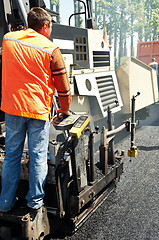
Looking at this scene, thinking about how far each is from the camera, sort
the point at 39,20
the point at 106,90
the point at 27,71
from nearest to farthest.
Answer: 1. the point at 27,71
2. the point at 39,20
3. the point at 106,90

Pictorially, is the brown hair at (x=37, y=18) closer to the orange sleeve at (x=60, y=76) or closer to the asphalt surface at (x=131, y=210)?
the orange sleeve at (x=60, y=76)

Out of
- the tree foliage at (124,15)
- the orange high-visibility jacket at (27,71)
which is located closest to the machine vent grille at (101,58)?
the orange high-visibility jacket at (27,71)

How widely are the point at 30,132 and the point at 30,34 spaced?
77 centimetres

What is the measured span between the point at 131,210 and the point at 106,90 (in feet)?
10.2

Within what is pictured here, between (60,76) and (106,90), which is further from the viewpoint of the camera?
(106,90)

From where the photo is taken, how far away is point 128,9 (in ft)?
150

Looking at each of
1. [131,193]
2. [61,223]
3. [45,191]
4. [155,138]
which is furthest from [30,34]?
[155,138]

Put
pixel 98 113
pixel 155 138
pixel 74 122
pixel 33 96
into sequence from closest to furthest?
pixel 33 96 < pixel 74 122 < pixel 98 113 < pixel 155 138

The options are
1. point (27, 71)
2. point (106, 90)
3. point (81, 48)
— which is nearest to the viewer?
point (27, 71)

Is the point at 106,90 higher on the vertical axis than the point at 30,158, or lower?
higher

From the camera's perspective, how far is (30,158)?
8.00 ft

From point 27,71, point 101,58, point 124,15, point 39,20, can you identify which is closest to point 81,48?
point 101,58

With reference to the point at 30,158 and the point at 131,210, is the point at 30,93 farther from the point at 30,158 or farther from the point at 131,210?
the point at 131,210

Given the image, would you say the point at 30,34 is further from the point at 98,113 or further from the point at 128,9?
the point at 128,9
